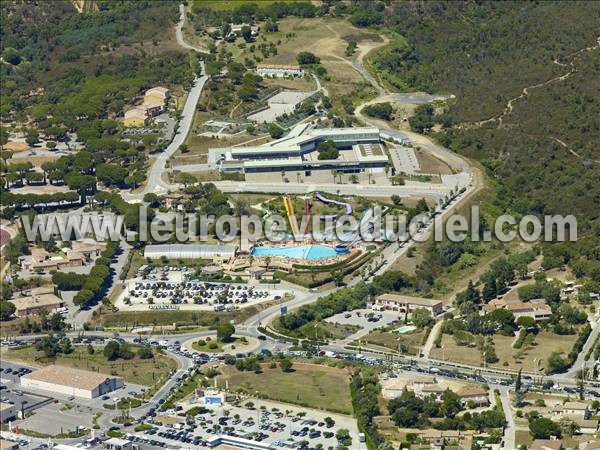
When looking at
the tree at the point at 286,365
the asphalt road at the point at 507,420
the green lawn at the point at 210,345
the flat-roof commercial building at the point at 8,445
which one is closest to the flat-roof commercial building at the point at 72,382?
the green lawn at the point at 210,345

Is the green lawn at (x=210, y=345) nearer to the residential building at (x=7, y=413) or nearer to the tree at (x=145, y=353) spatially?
the tree at (x=145, y=353)

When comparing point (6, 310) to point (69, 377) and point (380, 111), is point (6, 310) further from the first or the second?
point (380, 111)

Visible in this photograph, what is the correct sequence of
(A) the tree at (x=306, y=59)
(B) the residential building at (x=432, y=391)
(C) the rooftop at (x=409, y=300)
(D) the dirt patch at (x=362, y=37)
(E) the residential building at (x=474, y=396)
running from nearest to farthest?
(E) the residential building at (x=474, y=396) < (B) the residential building at (x=432, y=391) < (C) the rooftop at (x=409, y=300) < (A) the tree at (x=306, y=59) < (D) the dirt patch at (x=362, y=37)

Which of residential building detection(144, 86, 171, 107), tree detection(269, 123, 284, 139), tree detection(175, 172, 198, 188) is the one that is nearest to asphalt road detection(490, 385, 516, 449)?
tree detection(175, 172, 198, 188)

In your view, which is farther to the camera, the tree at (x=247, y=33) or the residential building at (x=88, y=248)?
the tree at (x=247, y=33)

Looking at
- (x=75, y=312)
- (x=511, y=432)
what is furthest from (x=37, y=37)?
(x=511, y=432)

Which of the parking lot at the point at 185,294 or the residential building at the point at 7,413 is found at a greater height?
the parking lot at the point at 185,294

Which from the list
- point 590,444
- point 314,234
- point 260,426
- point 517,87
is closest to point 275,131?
point 314,234
